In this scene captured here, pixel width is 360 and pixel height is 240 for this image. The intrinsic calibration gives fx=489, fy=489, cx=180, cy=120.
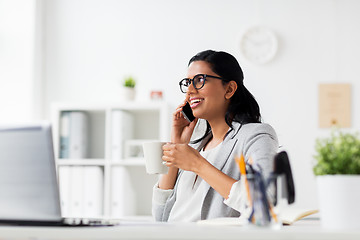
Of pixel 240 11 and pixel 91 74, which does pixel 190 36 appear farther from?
pixel 91 74

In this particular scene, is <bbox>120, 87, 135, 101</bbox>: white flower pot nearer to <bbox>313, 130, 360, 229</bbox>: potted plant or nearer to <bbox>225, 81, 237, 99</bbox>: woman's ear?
<bbox>225, 81, 237, 99</bbox>: woman's ear

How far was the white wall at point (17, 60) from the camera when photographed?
3.58 meters

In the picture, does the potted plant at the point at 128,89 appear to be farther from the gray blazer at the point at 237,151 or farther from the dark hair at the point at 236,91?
the gray blazer at the point at 237,151

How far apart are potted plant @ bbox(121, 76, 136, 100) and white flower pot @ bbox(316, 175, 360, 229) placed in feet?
8.59

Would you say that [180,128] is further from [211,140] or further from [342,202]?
[342,202]

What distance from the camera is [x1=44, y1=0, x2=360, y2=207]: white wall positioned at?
3.45 m

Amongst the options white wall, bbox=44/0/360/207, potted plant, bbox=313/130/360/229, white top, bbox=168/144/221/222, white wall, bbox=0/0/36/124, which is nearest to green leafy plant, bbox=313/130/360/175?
potted plant, bbox=313/130/360/229

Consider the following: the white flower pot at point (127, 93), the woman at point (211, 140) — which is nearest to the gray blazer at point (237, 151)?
the woman at point (211, 140)

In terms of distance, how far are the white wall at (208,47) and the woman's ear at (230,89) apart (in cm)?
170

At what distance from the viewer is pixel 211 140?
6.11ft

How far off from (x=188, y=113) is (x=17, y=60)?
7.10 feet

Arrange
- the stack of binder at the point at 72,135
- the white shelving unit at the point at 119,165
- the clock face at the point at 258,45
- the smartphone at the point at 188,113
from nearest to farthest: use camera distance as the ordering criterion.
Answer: the smartphone at the point at 188,113
the white shelving unit at the point at 119,165
the stack of binder at the point at 72,135
the clock face at the point at 258,45

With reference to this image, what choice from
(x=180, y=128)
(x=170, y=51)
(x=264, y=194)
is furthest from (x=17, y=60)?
(x=264, y=194)

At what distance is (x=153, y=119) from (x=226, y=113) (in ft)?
5.89
